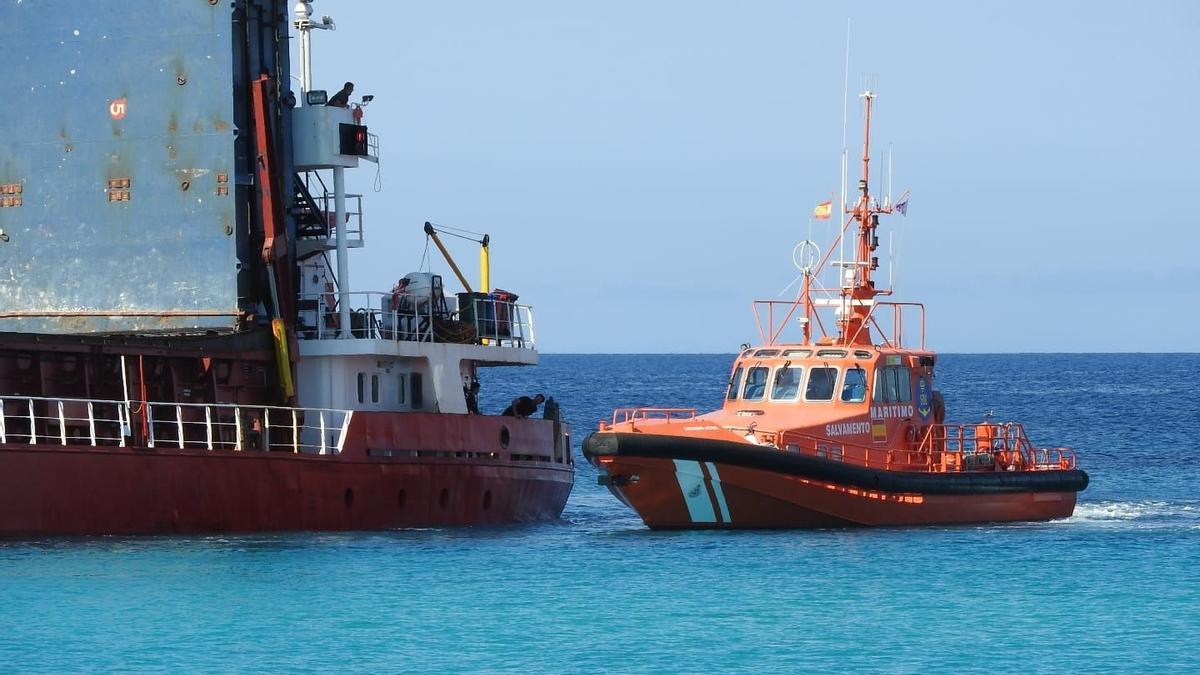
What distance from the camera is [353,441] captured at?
28.2m

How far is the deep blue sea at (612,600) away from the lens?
67.5ft

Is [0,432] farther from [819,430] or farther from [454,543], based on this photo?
[819,430]

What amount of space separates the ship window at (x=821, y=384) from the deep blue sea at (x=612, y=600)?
2250 millimetres

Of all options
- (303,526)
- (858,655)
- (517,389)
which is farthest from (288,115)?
(517,389)

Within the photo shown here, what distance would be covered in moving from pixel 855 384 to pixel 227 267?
9283mm

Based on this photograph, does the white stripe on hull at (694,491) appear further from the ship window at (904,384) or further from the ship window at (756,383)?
the ship window at (904,384)

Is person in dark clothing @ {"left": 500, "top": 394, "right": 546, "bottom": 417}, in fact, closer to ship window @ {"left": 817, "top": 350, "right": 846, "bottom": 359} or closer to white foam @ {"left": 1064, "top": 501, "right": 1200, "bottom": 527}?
ship window @ {"left": 817, "top": 350, "right": 846, "bottom": 359}

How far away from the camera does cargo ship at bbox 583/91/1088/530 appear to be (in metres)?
28.2

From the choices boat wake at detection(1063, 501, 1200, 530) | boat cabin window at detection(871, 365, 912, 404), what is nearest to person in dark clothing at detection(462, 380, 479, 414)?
boat cabin window at detection(871, 365, 912, 404)

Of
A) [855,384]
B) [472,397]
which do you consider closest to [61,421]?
[472,397]

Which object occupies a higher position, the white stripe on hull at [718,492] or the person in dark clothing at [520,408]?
the person in dark clothing at [520,408]

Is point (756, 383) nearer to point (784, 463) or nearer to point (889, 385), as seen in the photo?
point (889, 385)

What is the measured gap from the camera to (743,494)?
1120 inches

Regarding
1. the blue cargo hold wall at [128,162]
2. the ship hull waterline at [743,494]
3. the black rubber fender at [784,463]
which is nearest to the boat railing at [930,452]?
the black rubber fender at [784,463]
